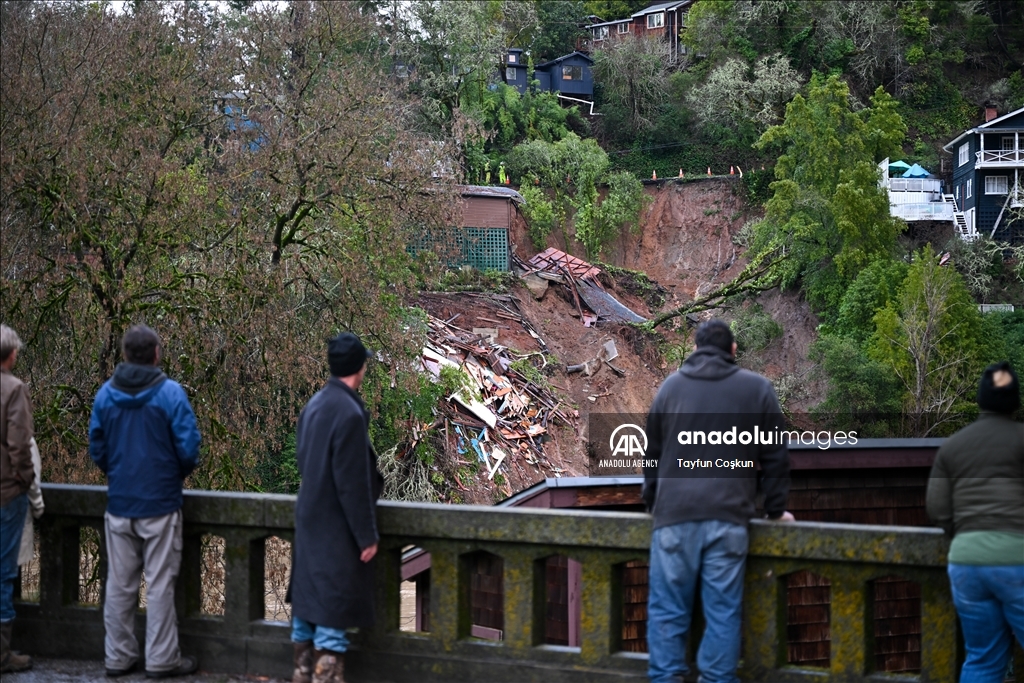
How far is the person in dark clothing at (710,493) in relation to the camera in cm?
459

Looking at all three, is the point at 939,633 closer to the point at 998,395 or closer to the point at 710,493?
the point at 998,395

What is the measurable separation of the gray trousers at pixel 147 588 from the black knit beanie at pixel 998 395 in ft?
13.1

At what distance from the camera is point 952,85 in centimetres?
6575

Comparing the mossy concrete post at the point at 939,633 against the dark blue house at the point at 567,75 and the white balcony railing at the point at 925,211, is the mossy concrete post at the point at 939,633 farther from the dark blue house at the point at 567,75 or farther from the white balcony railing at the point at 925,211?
the dark blue house at the point at 567,75

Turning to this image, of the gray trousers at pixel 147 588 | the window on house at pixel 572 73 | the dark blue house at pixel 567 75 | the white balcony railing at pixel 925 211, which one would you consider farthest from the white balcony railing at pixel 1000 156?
the gray trousers at pixel 147 588

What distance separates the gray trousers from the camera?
17.6 ft

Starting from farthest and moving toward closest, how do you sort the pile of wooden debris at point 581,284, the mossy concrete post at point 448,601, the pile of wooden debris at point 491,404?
the pile of wooden debris at point 581,284 → the pile of wooden debris at point 491,404 → the mossy concrete post at point 448,601

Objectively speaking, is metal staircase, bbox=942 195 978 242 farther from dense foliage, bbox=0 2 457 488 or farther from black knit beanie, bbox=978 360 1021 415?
black knit beanie, bbox=978 360 1021 415

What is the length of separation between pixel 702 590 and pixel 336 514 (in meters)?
1.73

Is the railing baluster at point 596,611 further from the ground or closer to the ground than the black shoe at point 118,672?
further from the ground

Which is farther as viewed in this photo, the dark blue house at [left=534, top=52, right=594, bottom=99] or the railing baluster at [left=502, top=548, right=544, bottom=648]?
the dark blue house at [left=534, top=52, right=594, bottom=99]

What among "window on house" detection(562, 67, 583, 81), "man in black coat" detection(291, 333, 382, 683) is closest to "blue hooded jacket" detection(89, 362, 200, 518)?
"man in black coat" detection(291, 333, 382, 683)

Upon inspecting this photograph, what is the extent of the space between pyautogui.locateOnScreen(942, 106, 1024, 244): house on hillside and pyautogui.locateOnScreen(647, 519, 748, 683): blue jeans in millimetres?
53729

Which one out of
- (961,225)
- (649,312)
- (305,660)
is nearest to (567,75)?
(649,312)
